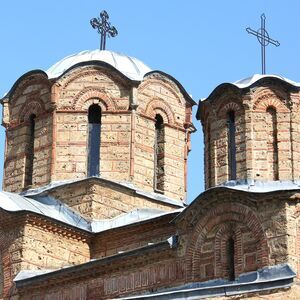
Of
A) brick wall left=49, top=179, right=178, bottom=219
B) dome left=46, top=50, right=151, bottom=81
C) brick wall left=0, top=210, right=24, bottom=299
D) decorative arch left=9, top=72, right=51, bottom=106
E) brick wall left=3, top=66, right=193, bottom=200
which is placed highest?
dome left=46, top=50, right=151, bottom=81

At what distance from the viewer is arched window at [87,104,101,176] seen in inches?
784

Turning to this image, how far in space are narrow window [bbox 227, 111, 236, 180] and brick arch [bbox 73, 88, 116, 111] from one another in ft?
12.5

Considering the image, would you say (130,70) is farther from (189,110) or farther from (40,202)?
(40,202)

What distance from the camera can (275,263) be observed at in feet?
49.0

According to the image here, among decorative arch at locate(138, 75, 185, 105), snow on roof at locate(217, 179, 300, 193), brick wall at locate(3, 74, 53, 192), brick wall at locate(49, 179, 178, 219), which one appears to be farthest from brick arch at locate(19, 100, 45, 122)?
snow on roof at locate(217, 179, 300, 193)

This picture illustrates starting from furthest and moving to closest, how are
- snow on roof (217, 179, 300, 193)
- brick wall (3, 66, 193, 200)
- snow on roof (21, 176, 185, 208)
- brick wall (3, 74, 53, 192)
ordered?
brick wall (3, 74, 53, 192) → brick wall (3, 66, 193, 200) → snow on roof (21, 176, 185, 208) → snow on roof (217, 179, 300, 193)

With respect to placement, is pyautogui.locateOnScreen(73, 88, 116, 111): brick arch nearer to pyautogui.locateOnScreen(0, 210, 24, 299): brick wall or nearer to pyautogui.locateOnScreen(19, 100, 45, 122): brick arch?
pyautogui.locateOnScreen(19, 100, 45, 122): brick arch

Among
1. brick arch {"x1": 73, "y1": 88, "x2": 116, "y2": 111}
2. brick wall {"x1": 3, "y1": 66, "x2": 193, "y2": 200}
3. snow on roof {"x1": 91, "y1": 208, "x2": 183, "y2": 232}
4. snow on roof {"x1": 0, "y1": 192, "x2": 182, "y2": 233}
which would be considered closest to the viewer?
snow on roof {"x1": 0, "y1": 192, "x2": 182, "y2": 233}

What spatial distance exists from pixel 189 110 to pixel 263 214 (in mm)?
6400

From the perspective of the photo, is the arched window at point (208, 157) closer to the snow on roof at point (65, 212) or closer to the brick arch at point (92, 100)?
the snow on roof at point (65, 212)

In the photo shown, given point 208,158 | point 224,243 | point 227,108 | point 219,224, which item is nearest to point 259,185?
point 219,224

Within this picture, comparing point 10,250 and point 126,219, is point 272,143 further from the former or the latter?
point 10,250

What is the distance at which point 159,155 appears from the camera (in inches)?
807

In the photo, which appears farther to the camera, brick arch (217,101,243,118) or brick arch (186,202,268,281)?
brick arch (217,101,243,118)
